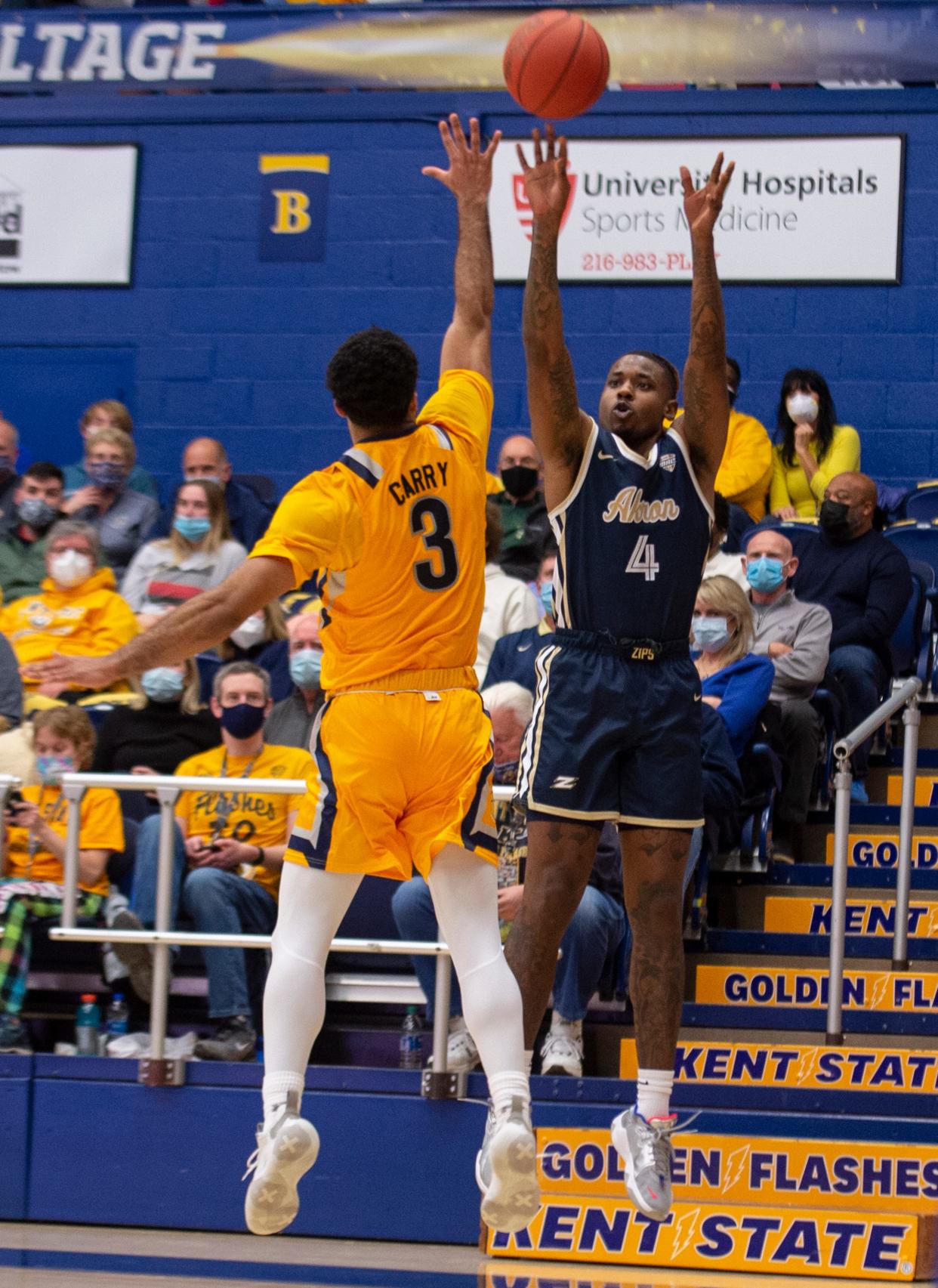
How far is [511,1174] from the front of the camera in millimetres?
4367

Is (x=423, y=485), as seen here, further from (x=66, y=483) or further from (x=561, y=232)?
(x=561, y=232)

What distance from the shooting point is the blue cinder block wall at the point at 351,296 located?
10.5 metres

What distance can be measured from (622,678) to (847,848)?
7.76 ft

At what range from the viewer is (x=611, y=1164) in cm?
641

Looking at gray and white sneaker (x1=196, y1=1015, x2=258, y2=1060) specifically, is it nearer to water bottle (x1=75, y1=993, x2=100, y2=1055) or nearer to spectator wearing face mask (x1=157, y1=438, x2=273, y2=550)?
water bottle (x1=75, y1=993, x2=100, y2=1055)

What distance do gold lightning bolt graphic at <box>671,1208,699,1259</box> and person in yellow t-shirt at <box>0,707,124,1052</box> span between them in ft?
7.50

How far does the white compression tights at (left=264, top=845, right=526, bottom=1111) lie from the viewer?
454cm

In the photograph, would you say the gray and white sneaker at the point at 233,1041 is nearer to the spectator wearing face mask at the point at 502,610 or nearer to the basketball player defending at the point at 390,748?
the spectator wearing face mask at the point at 502,610

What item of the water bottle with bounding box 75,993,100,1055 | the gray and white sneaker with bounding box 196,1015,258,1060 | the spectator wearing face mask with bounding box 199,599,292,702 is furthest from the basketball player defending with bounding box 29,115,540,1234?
the spectator wearing face mask with bounding box 199,599,292,702

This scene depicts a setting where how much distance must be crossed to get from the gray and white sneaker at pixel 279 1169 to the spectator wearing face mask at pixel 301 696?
303cm

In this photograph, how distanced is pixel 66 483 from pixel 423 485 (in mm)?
5716

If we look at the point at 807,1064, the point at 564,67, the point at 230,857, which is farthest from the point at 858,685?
the point at 564,67

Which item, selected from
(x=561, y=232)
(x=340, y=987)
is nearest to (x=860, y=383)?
(x=561, y=232)

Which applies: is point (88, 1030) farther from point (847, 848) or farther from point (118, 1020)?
point (847, 848)
